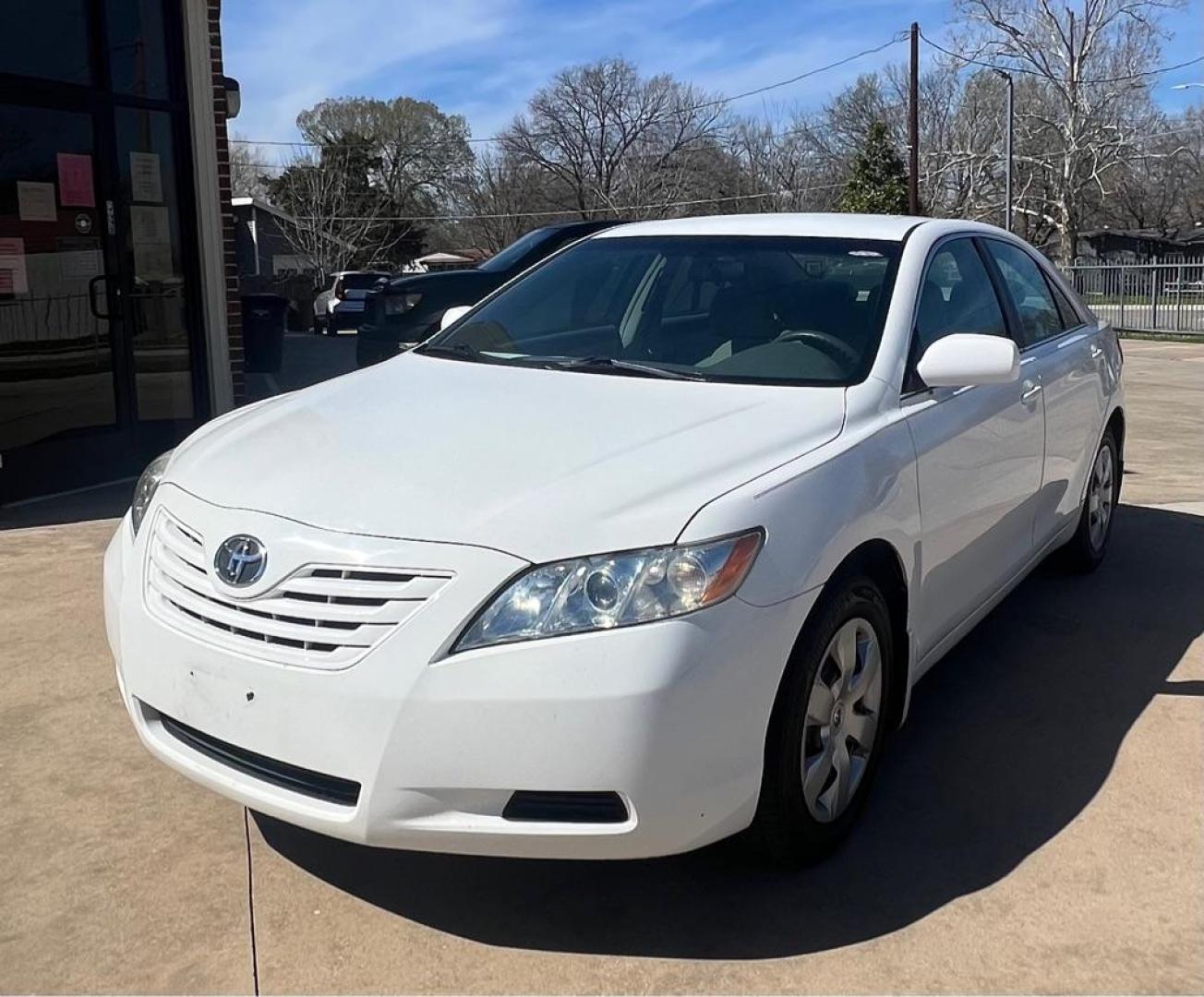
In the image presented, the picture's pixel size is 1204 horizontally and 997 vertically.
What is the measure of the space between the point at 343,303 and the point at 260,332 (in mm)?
17192

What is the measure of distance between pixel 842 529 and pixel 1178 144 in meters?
61.1

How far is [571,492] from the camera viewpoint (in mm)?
2650

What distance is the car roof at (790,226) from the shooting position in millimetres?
4055

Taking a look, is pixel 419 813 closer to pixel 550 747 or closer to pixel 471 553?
pixel 550 747

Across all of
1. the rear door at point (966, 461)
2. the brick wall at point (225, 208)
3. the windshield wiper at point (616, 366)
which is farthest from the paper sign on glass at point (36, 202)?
the rear door at point (966, 461)

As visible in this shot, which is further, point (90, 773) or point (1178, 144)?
point (1178, 144)

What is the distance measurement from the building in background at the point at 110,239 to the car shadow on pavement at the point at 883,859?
503 centimetres

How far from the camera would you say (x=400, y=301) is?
9.25 meters

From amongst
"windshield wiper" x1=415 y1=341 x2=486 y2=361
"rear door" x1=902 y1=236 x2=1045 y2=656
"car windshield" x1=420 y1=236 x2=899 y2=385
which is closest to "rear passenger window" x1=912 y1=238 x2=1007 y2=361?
"rear door" x1=902 y1=236 x2=1045 y2=656

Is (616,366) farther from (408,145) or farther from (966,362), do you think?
(408,145)

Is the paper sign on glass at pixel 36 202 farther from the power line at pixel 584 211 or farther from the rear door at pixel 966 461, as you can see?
the power line at pixel 584 211

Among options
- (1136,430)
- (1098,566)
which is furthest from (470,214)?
(1098,566)

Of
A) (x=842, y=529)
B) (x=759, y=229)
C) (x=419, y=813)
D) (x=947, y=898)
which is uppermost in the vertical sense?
(x=759, y=229)

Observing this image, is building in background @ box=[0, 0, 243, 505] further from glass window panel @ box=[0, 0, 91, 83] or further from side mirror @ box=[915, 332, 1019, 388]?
side mirror @ box=[915, 332, 1019, 388]
